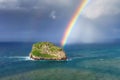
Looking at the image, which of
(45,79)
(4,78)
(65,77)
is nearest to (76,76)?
(65,77)

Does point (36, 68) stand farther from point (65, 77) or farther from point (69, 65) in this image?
point (65, 77)

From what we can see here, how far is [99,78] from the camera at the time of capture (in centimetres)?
13862

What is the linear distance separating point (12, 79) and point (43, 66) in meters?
54.4

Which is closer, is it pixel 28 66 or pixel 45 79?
pixel 45 79

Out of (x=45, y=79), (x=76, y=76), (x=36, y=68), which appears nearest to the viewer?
(x=45, y=79)

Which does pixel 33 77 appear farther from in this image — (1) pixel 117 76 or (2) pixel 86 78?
(1) pixel 117 76

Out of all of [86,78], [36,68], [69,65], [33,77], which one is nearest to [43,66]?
[36,68]

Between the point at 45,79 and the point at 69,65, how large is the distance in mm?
58981

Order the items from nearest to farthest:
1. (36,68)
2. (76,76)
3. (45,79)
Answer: (45,79) → (76,76) → (36,68)

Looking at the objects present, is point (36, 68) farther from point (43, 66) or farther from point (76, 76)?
point (76, 76)

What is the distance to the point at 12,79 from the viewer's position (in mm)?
136500

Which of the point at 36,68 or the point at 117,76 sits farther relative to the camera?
the point at 36,68

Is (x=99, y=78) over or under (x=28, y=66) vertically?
under

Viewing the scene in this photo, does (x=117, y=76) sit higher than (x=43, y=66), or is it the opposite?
(x=43, y=66)
